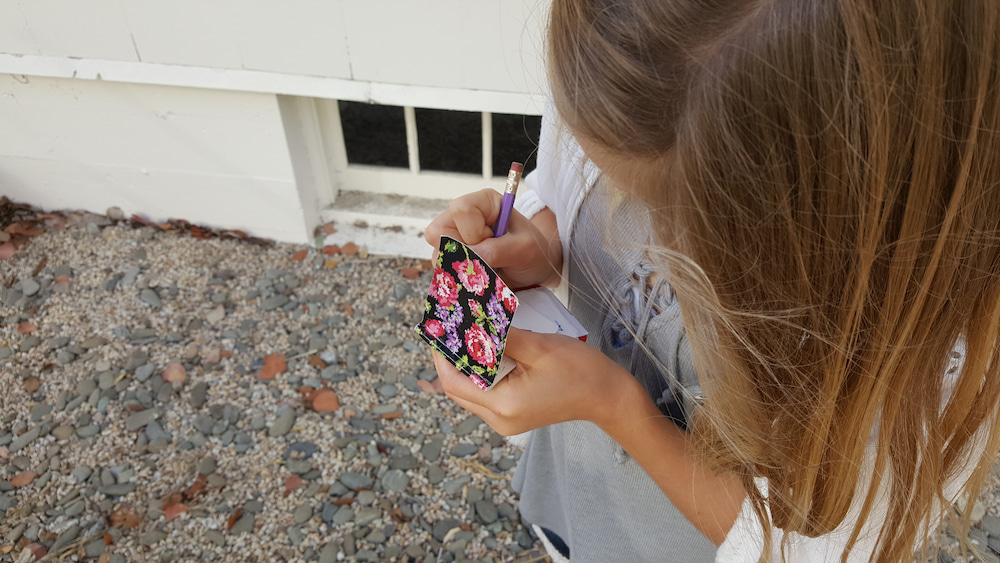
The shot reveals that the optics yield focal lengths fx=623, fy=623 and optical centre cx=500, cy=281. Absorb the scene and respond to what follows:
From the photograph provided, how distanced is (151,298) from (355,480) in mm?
1093

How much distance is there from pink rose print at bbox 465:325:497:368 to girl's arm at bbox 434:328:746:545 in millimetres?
22

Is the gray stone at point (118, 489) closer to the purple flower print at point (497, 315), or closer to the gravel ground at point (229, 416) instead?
the gravel ground at point (229, 416)

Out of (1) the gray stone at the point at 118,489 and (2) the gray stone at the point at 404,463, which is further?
(2) the gray stone at the point at 404,463

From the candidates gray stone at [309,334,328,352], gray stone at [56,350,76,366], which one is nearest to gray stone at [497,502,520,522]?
gray stone at [309,334,328,352]

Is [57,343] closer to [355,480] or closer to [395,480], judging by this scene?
[355,480]

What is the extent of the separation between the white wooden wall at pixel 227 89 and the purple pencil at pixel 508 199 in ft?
3.15

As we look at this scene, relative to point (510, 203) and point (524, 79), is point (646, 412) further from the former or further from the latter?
point (524, 79)

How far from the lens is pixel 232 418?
1952 mm

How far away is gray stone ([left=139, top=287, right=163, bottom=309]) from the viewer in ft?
7.41

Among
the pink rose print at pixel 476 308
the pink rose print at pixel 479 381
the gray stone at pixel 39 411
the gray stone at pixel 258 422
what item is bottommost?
the gray stone at pixel 258 422

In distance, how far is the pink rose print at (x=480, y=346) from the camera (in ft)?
2.74

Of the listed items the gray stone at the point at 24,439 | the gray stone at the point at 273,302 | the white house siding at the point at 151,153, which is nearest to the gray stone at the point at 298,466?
the gray stone at the point at 273,302

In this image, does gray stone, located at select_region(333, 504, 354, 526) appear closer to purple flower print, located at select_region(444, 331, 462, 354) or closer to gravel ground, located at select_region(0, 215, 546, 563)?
gravel ground, located at select_region(0, 215, 546, 563)

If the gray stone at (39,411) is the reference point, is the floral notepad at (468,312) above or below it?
above
